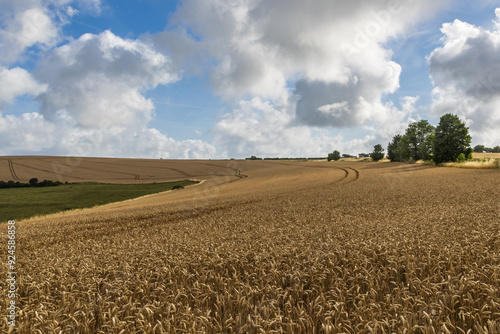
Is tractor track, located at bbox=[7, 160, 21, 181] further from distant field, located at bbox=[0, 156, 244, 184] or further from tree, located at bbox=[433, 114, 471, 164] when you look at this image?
tree, located at bbox=[433, 114, 471, 164]

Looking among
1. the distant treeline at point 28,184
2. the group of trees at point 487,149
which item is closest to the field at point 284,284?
the distant treeline at point 28,184

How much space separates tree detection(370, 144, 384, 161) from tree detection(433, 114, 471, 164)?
31.2 metres

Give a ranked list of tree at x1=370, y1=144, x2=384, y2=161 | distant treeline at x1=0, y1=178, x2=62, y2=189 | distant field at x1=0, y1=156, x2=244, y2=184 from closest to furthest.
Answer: distant treeline at x1=0, y1=178, x2=62, y2=189
distant field at x1=0, y1=156, x2=244, y2=184
tree at x1=370, y1=144, x2=384, y2=161

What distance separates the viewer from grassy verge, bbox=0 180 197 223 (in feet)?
108

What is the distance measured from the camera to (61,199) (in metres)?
41.0

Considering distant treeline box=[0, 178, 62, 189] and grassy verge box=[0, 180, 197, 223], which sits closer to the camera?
grassy verge box=[0, 180, 197, 223]

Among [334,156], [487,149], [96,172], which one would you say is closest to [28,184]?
[96,172]

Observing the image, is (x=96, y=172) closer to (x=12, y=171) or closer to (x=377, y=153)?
(x=12, y=171)

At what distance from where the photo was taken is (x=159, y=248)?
21.6 feet

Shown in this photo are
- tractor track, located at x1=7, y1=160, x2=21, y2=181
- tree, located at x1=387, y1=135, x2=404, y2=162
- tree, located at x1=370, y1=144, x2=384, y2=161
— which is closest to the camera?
tractor track, located at x1=7, y1=160, x2=21, y2=181

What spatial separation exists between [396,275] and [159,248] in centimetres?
526

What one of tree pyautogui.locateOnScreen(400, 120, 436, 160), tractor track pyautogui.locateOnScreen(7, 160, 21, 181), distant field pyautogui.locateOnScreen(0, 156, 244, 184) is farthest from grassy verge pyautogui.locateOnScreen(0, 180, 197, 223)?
tree pyautogui.locateOnScreen(400, 120, 436, 160)

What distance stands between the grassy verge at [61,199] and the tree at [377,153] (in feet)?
228

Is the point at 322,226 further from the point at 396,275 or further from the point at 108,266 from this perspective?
the point at 108,266
